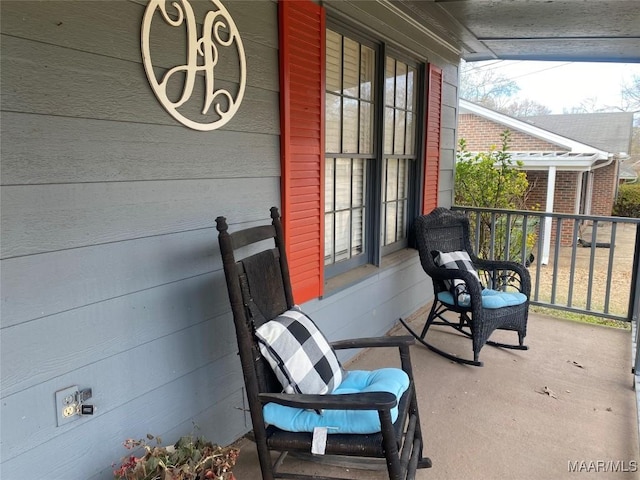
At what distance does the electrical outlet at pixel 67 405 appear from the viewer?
142cm

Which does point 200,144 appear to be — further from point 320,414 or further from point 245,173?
point 320,414

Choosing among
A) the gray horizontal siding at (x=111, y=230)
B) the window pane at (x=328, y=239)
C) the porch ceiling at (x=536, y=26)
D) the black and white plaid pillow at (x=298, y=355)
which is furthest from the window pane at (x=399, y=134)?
the black and white plaid pillow at (x=298, y=355)

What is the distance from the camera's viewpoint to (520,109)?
731 inches

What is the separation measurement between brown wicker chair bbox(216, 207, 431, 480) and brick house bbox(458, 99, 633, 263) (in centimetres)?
837

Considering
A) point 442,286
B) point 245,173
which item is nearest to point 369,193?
point 442,286

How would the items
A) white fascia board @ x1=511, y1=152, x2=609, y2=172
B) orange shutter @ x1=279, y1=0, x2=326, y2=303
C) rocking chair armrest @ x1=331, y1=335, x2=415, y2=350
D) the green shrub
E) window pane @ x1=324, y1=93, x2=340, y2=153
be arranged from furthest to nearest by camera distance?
the green shrub < white fascia board @ x1=511, y1=152, x2=609, y2=172 < window pane @ x1=324, y1=93, x2=340, y2=153 < orange shutter @ x1=279, y1=0, x2=326, y2=303 < rocking chair armrest @ x1=331, y1=335, x2=415, y2=350

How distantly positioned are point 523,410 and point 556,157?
27.6 ft

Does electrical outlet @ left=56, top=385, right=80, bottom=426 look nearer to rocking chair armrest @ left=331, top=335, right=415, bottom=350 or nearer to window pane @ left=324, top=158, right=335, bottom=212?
rocking chair armrest @ left=331, top=335, right=415, bottom=350

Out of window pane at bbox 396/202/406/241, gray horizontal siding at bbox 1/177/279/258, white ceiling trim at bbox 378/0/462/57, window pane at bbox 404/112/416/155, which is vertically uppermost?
white ceiling trim at bbox 378/0/462/57

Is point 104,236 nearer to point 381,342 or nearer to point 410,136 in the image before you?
point 381,342

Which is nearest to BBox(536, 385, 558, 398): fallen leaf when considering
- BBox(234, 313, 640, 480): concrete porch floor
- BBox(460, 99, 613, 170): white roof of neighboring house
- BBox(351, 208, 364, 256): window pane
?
BBox(234, 313, 640, 480): concrete porch floor

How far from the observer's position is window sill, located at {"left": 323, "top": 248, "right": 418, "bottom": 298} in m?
2.86

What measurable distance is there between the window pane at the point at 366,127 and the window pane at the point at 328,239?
22.3 inches

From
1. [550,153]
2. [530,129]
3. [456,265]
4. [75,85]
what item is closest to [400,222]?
[456,265]
